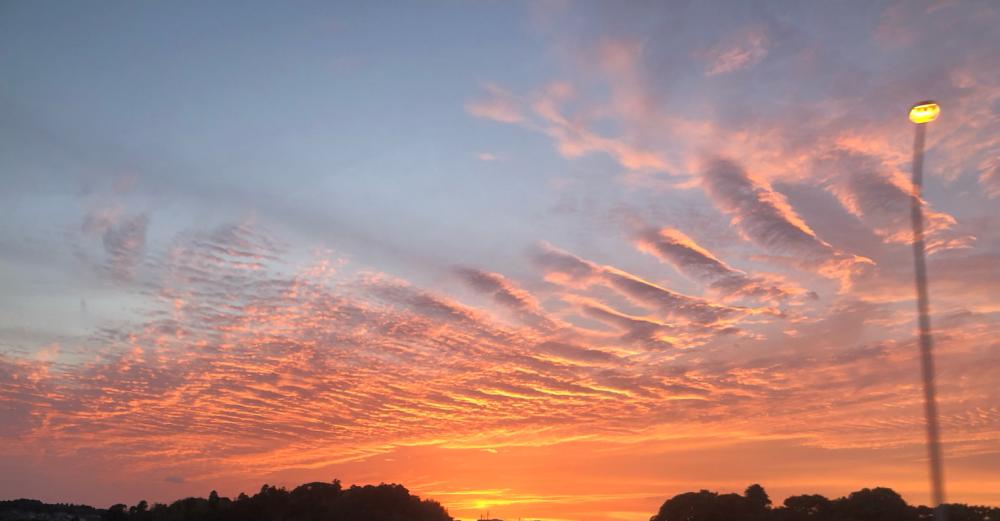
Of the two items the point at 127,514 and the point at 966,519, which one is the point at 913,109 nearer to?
the point at 966,519

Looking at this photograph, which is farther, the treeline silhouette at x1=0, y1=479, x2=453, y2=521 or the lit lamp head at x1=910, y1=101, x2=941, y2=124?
the treeline silhouette at x1=0, y1=479, x2=453, y2=521

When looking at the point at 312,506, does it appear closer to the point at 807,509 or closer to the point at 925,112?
the point at 807,509

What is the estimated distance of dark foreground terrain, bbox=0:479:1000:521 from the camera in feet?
208

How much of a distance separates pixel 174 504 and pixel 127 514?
14958 millimetres

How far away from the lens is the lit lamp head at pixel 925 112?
53.4ft

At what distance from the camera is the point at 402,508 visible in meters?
84.7

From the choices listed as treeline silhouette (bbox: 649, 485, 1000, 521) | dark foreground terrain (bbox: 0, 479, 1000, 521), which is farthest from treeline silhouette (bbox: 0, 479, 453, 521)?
treeline silhouette (bbox: 649, 485, 1000, 521)

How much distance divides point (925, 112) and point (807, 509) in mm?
64074

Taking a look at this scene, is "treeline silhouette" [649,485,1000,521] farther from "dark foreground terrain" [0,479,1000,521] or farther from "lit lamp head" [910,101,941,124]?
"lit lamp head" [910,101,941,124]

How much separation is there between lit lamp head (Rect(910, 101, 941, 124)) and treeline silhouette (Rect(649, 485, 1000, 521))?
2032 inches

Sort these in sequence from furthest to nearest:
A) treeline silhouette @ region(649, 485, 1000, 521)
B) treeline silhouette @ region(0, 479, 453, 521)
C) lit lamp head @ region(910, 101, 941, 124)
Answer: treeline silhouette @ region(0, 479, 453, 521), treeline silhouette @ region(649, 485, 1000, 521), lit lamp head @ region(910, 101, 941, 124)

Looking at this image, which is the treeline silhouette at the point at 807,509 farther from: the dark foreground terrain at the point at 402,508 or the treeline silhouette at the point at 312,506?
the treeline silhouette at the point at 312,506

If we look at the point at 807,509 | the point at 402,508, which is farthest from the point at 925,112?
the point at 402,508

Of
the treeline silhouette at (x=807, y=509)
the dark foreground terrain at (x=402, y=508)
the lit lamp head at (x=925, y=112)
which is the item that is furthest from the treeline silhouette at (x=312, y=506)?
the lit lamp head at (x=925, y=112)
